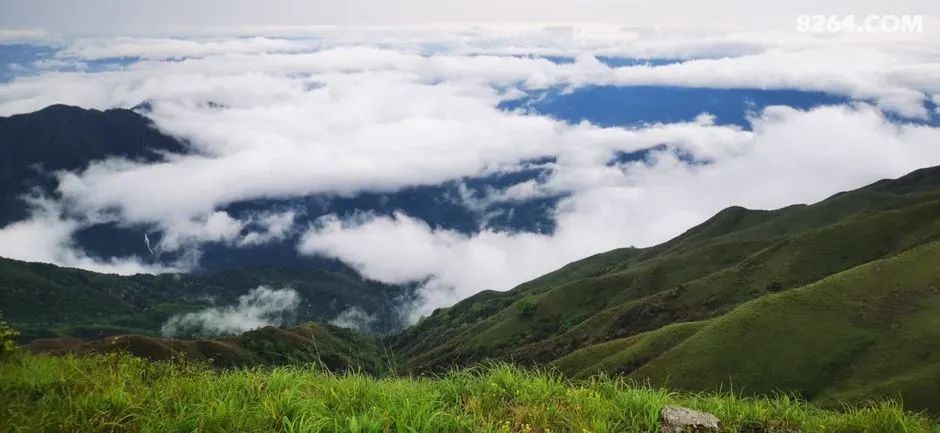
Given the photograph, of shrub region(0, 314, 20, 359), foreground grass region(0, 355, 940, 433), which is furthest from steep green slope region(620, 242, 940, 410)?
shrub region(0, 314, 20, 359)

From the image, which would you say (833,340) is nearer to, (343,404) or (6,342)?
(343,404)

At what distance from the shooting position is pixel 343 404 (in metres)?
10.3

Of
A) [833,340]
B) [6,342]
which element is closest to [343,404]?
[6,342]

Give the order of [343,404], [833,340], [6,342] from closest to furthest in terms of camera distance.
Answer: [343,404] < [6,342] < [833,340]

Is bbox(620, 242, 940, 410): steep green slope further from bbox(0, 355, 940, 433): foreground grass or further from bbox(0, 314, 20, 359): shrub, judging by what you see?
bbox(0, 314, 20, 359): shrub

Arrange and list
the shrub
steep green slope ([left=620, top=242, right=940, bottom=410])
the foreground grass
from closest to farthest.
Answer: the foreground grass → the shrub → steep green slope ([left=620, top=242, right=940, bottom=410])

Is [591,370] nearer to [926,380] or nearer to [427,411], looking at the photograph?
[926,380]

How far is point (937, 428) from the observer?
1092 cm

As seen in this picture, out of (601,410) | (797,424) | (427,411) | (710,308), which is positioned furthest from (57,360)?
(710,308)

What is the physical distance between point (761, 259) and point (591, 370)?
8120 cm

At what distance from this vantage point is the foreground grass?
9.23 m

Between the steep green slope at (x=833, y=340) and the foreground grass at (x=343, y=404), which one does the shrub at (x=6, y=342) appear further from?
the steep green slope at (x=833, y=340)

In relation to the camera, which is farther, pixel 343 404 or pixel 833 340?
pixel 833 340

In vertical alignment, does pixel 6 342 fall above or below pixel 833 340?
above
